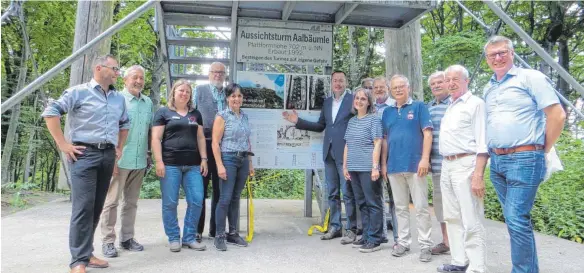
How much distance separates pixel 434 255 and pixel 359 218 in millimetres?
1013

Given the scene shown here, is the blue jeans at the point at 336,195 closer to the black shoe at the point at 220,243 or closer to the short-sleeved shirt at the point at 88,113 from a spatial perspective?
the black shoe at the point at 220,243

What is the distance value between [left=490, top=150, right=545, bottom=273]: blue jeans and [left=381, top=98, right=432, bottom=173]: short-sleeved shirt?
1071 mm

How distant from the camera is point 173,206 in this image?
4.13m

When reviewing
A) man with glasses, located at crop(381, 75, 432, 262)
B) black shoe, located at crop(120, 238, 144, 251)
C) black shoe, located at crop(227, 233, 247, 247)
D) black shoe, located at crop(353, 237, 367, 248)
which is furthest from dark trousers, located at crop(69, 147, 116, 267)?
man with glasses, located at crop(381, 75, 432, 262)

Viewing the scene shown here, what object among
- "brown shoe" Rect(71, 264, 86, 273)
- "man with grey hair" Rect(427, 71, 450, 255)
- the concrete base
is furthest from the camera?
"man with grey hair" Rect(427, 71, 450, 255)

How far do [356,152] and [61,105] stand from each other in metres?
2.89

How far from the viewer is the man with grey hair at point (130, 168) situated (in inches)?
156

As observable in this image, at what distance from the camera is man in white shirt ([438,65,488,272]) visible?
326 centimetres

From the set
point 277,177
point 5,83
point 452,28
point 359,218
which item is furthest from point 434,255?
point 452,28

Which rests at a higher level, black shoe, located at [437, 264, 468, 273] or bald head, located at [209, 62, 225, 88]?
bald head, located at [209, 62, 225, 88]

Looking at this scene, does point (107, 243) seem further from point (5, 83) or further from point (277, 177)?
point (277, 177)

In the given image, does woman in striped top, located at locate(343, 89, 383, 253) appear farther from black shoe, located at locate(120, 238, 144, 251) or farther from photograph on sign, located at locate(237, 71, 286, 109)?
black shoe, located at locate(120, 238, 144, 251)

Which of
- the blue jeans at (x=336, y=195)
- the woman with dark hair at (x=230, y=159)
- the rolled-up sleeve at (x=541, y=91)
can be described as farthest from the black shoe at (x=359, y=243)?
the rolled-up sleeve at (x=541, y=91)

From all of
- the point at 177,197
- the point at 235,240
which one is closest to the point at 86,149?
the point at 177,197
